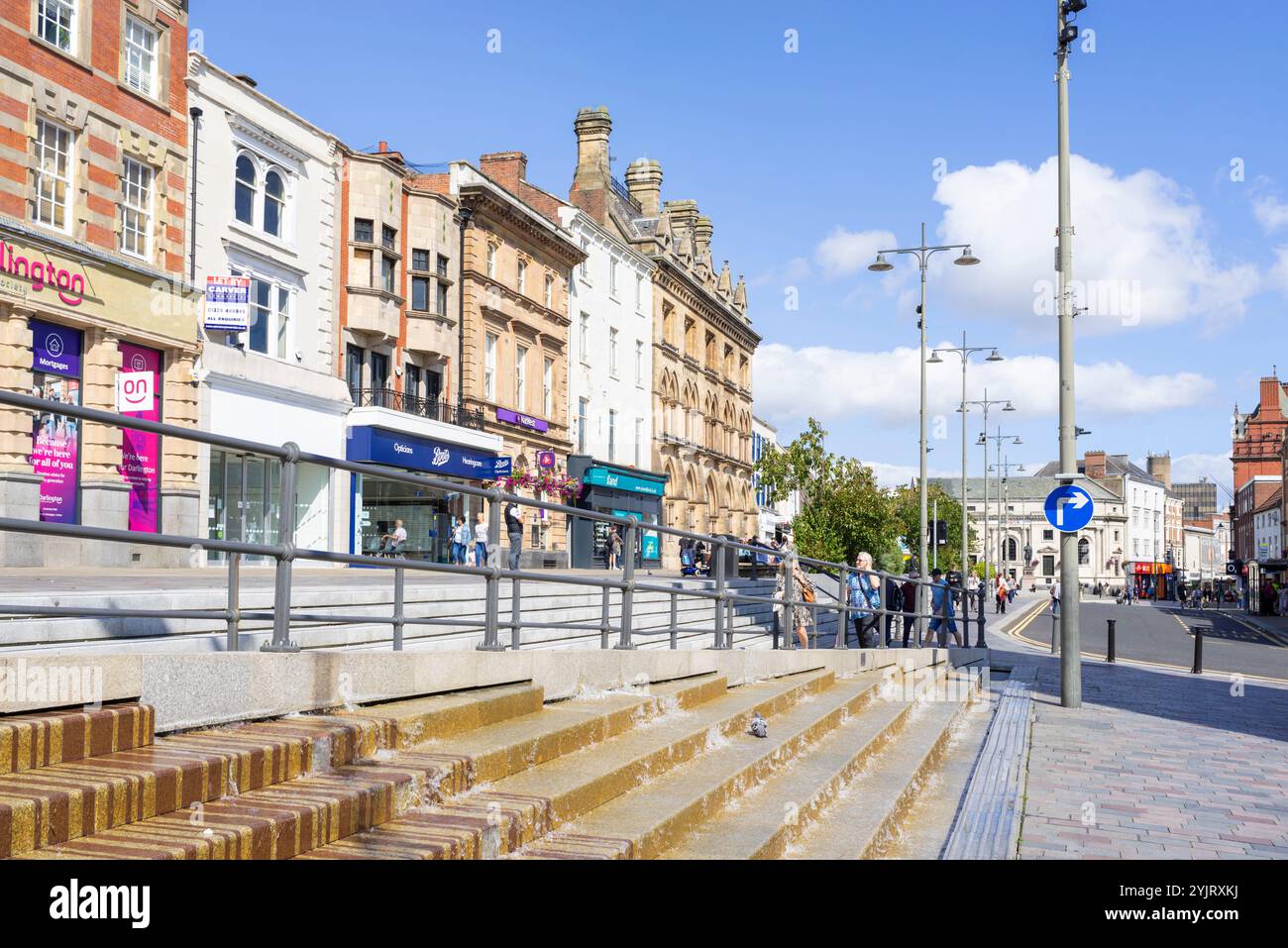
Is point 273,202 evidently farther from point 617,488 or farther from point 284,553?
point 284,553

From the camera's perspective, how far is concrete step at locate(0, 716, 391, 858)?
318 centimetres

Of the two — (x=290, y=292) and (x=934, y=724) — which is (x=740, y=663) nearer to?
(x=934, y=724)

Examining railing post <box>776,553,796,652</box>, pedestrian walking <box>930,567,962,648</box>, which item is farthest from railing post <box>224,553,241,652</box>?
pedestrian walking <box>930,567,962,648</box>

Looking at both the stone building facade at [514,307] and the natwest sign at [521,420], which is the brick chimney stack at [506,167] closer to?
the stone building facade at [514,307]

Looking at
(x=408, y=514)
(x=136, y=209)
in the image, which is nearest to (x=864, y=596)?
(x=408, y=514)

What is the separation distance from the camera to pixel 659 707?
7570mm

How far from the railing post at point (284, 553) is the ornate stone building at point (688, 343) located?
43.1 metres

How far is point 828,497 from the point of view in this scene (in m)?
50.3

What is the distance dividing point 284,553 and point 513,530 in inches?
91.6

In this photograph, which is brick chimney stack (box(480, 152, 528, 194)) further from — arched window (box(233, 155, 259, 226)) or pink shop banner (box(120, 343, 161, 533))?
pink shop banner (box(120, 343, 161, 533))

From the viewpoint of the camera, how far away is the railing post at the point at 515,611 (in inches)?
302

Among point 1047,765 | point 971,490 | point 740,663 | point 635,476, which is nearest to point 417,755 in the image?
point 740,663

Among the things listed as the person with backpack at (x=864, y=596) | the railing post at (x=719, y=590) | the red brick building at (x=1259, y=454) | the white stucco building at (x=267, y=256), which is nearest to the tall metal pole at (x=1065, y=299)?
the person with backpack at (x=864, y=596)
